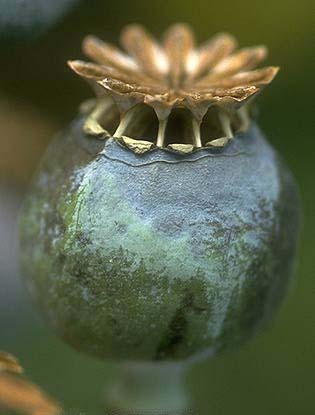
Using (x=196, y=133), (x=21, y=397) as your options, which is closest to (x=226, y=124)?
(x=196, y=133)

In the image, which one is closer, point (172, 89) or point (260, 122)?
point (172, 89)

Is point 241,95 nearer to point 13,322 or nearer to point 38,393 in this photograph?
point 38,393

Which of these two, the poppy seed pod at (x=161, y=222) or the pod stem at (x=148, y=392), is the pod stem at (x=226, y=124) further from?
the pod stem at (x=148, y=392)

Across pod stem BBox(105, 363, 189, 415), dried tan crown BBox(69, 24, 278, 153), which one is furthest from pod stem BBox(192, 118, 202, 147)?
pod stem BBox(105, 363, 189, 415)

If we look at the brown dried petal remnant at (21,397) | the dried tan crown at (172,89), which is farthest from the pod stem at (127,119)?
the brown dried petal remnant at (21,397)

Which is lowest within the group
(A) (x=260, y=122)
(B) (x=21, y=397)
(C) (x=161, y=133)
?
(B) (x=21, y=397)

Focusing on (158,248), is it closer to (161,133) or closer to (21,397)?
(161,133)

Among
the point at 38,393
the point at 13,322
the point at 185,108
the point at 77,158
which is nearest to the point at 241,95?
the point at 185,108
